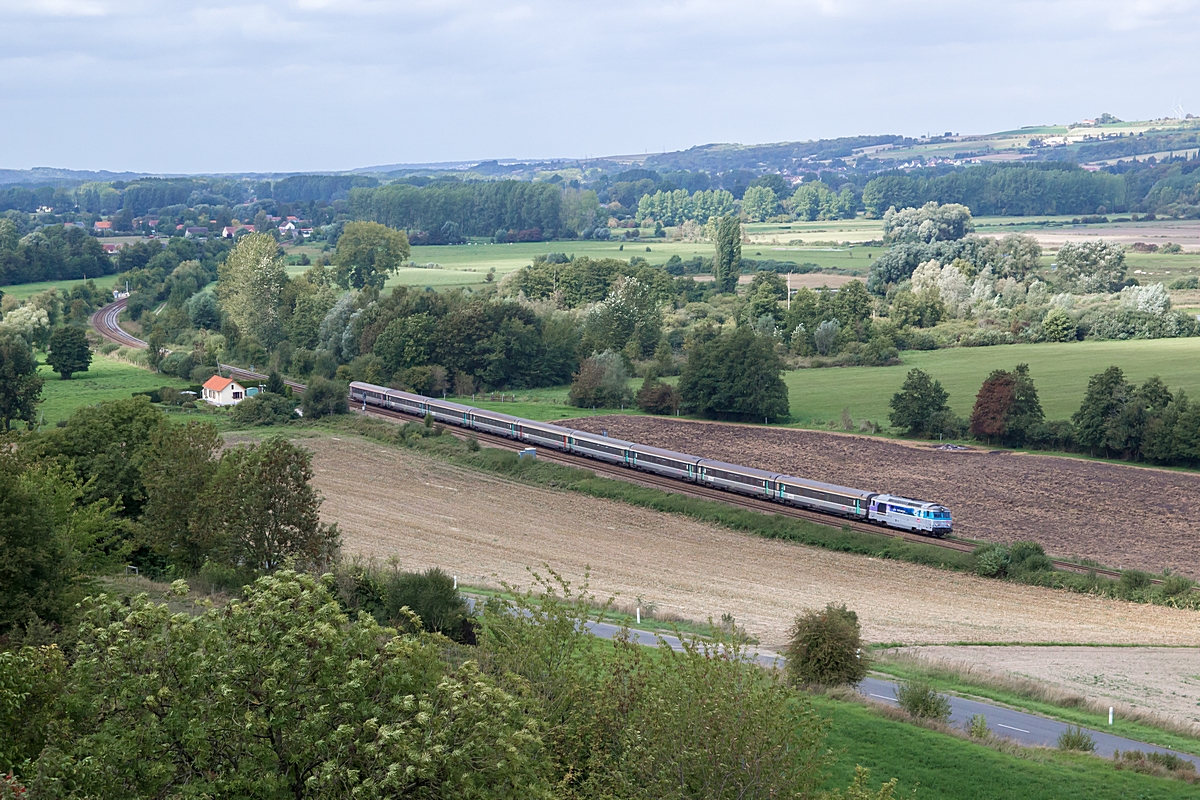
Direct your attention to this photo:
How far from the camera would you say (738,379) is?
245 feet

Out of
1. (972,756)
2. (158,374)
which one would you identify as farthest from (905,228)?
(972,756)

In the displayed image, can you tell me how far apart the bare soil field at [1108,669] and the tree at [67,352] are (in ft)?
249

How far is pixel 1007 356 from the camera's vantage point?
94.0 metres

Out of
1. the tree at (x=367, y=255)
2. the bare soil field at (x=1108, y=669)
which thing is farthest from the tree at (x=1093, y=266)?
the bare soil field at (x=1108, y=669)

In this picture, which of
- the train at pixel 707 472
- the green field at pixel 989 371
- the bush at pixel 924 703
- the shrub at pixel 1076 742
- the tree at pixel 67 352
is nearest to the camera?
the shrub at pixel 1076 742

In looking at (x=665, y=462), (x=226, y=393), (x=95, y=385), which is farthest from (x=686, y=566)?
(x=95, y=385)

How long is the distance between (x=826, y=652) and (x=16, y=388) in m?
59.8

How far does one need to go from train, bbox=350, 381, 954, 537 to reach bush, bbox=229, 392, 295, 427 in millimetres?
7597

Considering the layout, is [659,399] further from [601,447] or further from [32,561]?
[32,561]

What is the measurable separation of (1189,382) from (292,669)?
76130 mm

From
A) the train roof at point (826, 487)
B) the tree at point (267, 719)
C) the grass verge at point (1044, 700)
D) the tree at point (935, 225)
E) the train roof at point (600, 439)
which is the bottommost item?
the train roof at point (600, 439)

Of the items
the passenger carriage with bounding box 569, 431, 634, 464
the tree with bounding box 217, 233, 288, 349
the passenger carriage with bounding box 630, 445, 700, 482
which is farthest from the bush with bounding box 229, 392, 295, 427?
the tree with bounding box 217, 233, 288, 349

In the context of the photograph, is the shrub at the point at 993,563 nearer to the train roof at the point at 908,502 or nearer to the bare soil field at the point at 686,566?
the bare soil field at the point at 686,566

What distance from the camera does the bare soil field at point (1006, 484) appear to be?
4669 centimetres
